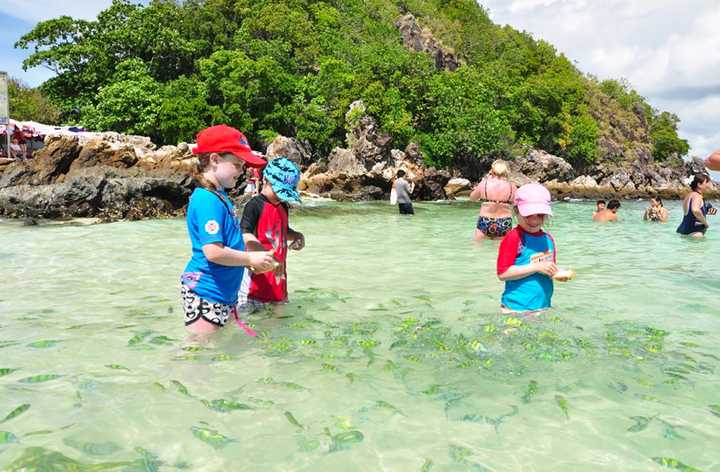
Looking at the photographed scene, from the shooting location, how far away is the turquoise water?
279 centimetres

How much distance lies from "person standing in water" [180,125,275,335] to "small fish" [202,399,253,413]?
0.73m

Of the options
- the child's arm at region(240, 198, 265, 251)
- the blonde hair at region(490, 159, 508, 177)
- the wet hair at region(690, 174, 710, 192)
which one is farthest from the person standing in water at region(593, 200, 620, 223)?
the child's arm at region(240, 198, 265, 251)

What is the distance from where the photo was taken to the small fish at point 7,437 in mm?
2764

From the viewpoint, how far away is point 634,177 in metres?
59.2

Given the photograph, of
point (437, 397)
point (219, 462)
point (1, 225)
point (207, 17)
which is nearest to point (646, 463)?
point (437, 397)

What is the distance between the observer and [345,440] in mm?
2914

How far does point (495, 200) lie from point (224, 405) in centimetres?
815

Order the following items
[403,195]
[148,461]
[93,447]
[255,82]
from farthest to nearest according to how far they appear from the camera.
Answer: [255,82]
[403,195]
[93,447]
[148,461]

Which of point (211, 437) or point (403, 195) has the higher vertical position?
point (403, 195)

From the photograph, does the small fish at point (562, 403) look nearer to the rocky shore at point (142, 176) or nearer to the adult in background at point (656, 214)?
the rocky shore at point (142, 176)

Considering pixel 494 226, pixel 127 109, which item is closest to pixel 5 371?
pixel 494 226

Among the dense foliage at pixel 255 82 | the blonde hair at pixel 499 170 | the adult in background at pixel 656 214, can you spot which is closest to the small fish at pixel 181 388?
the blonde hair at pixel 499 170

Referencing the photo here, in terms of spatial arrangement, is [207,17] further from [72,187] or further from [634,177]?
[634,177]

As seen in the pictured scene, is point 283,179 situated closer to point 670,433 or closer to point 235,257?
point 235,257
